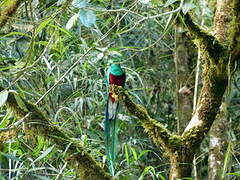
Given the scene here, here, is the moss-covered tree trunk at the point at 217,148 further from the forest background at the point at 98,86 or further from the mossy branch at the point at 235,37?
the mossy branch at the point at 235,37

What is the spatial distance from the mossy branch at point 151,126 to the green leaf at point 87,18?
1.89 ft

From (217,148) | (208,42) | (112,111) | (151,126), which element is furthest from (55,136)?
(217,148)

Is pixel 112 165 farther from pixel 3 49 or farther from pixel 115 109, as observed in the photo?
pixel 3 49

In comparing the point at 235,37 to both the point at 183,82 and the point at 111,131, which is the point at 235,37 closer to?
the point at 111,131

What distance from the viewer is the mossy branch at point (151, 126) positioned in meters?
1.57

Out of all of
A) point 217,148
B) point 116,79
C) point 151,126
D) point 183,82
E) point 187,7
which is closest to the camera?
point 187,7

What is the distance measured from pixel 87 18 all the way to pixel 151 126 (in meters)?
0.69

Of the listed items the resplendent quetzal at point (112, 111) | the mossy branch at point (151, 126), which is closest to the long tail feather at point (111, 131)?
the resplendent quetzal at point (112, 111)

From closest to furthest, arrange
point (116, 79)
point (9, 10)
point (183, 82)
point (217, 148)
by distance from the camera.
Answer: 1. point (9, 10)
2. point (116, 79)
3. point (217, 148)
4. point (183, 82)

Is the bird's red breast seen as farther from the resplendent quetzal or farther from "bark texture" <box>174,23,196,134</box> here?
"bark texture" <box>174,23,196,134</box>

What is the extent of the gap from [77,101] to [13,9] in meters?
0.88

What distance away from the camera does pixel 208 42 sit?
1500mm

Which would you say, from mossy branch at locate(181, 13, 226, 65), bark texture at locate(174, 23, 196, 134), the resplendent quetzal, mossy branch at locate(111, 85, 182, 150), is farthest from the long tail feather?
bark texture at locate(174, 23, 196, 134)

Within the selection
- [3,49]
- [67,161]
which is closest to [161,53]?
[3,49]
